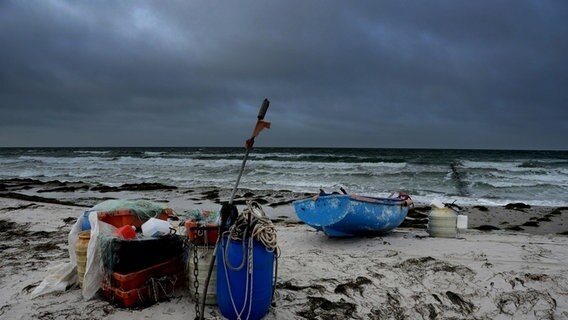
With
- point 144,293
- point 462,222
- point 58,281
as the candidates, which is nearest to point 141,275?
point 144,293

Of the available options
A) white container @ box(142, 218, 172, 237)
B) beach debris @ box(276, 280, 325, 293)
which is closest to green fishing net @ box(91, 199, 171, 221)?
white container @ box(142, 218, 172, 237)

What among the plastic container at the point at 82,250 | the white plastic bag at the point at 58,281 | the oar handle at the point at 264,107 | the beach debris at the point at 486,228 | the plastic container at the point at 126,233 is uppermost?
the oar handle at the point at 264,107

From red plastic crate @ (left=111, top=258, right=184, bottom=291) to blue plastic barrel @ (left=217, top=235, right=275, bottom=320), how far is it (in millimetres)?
869

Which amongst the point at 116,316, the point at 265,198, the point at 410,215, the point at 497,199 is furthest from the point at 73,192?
the point at 497,199

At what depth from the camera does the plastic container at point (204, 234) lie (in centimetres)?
404

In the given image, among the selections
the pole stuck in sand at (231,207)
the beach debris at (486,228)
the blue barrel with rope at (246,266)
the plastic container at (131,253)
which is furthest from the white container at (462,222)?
the plastic container at (131,253)

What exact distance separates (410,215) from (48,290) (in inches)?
398

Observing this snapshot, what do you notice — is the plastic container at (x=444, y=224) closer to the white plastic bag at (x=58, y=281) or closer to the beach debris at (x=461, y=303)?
the beach debris at (x=461, y=303)

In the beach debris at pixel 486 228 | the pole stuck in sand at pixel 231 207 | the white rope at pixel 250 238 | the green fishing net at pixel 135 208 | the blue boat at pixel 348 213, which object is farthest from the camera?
the beach debris at pixel 486 228

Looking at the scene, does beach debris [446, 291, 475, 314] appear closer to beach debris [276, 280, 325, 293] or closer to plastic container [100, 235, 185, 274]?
beach debris [276, 280, 325, 293]

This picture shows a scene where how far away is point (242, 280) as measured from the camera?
144 inches

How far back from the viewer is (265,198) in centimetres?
1564

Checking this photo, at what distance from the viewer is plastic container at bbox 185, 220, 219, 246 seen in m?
4.04

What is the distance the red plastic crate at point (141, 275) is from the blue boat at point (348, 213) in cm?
300
